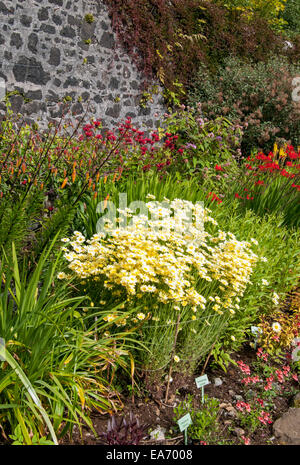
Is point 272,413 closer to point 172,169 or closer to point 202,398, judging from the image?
point 202,398

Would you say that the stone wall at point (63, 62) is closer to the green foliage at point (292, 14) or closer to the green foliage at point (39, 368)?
the green foliage at point (39, 368)

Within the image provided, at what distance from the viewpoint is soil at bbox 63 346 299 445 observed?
7.98 feet

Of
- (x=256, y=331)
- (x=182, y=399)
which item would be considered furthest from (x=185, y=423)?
(x=256, y=331)

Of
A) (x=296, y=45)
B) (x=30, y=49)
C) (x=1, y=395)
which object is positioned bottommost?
(x=1, y=395)

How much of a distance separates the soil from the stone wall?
5.48 metres

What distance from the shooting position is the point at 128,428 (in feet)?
7.19

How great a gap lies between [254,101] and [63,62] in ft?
14.0

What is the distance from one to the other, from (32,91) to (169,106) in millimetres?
3317

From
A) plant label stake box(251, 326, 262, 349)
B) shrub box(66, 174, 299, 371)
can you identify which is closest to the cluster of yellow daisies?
shrub box(66, 174, 299, 371)

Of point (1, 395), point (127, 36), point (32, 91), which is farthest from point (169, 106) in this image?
point (1, 395)

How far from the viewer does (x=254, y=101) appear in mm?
9359

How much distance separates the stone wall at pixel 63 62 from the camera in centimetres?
677

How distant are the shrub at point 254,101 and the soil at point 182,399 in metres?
6.49

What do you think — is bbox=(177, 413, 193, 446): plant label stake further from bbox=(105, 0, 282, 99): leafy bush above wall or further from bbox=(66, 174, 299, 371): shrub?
bbox=(105, 0, 282, 99): leafy bush above wall
